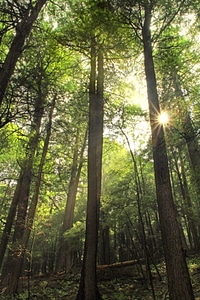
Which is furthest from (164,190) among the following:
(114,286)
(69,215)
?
(69,215)

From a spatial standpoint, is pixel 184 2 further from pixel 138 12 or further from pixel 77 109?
pixel 77 109

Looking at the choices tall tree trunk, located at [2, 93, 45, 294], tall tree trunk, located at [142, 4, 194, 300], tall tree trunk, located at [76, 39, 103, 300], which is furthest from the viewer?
tall tree trunk, located at [2, 93, 45, 294]

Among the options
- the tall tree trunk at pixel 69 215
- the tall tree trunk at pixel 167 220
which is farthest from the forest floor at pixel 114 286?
the tall tree trunk at pixel 69 215

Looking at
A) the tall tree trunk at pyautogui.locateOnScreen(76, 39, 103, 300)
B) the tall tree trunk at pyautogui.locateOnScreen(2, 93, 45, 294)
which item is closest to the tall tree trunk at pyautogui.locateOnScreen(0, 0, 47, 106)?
the tall tree trunk at pyautogui.locateOnScreen(2, 93, 45, 294)

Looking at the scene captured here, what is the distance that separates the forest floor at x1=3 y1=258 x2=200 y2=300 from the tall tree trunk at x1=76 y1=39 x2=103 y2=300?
44.6 inches

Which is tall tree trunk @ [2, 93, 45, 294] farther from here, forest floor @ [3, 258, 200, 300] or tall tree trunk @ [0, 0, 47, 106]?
tall tree trunk @ [0, 0, 47, 106]

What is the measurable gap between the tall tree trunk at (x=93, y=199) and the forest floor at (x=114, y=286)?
1.13 meters

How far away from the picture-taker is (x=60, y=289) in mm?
8383

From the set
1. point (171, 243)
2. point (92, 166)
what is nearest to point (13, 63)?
→ point (92, 166)

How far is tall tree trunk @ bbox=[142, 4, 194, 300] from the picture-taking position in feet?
14.8

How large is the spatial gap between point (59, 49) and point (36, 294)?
9.70 meters

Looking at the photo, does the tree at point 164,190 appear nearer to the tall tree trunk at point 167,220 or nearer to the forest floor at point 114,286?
the tall tree trunk at point 167,220

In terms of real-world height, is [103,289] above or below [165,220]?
below

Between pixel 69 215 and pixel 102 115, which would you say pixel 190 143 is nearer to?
pixel 102 115
